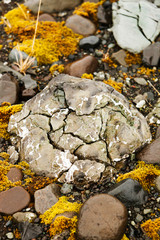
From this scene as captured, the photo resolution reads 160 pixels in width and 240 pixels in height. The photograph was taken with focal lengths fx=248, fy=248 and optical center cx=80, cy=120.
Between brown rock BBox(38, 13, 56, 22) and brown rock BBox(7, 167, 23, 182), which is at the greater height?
brown rock BBox(38, 13, 56, 22)

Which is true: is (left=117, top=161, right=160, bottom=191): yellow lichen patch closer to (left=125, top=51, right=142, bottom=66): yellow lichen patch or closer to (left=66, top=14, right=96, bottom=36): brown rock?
(left=125, top=51, right=142, bottom=66): yellow lichen patch

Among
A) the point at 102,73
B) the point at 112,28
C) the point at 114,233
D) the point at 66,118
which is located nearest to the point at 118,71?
the point at 102,73

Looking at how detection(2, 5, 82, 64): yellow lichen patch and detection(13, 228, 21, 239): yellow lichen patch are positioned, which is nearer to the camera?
detection(13, 228, 21, 239): yellow lichen patch

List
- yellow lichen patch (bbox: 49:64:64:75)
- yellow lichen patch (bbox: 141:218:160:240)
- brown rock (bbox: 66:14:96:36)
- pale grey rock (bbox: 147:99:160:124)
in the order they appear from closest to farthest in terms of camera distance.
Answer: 1. yellow lichen patch (bbox: 141:218:160:240)
2. pale grey rock (bbox: 147:99:160:124)
3. yellow lichen patch (bbox: 49:64:64:75)
4. brown rock (bbox: 66:14:96:36)

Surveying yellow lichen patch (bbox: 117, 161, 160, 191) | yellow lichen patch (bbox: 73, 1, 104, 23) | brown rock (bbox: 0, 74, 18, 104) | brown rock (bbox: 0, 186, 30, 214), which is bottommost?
yellow lichen patch (bbox: 117, 161, 160, 191)

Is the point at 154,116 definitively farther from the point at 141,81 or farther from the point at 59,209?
the point at 59,209

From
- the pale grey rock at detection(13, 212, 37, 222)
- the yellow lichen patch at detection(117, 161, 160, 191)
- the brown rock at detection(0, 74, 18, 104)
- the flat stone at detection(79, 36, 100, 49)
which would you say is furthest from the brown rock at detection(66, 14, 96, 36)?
the pale grey rock at detection(13, 212, 37, 222)

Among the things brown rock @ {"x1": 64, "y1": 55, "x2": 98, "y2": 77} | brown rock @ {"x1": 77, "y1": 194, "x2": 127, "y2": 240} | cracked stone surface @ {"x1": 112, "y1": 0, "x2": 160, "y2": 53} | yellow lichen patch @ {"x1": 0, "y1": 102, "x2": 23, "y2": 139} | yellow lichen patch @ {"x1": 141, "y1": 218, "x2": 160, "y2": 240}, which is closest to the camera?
brown rock @ {"x1": 77, "y1": 194, "x2": 127, "y2": 240}
